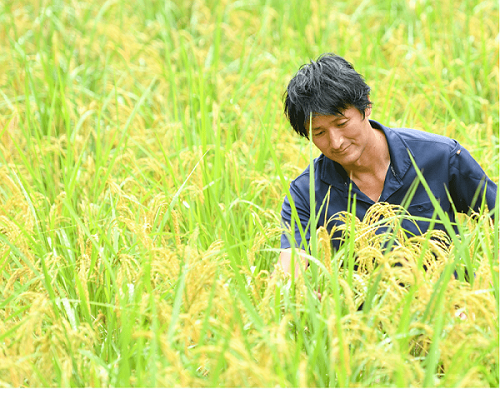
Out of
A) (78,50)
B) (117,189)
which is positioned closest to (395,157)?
(117,189)

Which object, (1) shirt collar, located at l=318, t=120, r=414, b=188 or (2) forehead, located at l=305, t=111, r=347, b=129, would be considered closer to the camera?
(2) forehead, located at l=305, t=111, r=347, b=129

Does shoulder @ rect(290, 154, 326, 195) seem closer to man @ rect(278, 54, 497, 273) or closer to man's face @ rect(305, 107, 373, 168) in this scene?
man @ rect(278, 54, 497, 273)

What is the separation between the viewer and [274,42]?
4.80 meters

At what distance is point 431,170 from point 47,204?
71.6 inches

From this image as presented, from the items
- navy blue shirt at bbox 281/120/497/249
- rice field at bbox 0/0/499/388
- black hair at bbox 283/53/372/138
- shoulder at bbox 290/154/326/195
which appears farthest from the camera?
shoulder at bbox 290/154/326/195

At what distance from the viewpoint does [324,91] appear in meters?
1.85

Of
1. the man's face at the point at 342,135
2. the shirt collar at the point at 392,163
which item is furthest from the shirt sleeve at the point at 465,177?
the man's face at the point at 342,135

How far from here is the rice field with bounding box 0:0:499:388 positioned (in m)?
1.28

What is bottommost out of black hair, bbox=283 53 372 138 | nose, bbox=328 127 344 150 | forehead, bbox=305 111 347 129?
nose, bbox=328 127 344 150

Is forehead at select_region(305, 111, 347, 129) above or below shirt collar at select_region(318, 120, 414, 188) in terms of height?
above

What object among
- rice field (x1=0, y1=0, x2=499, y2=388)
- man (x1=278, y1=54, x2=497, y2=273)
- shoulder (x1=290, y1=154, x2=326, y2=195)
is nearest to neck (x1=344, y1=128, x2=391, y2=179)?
man (x1=278, y1=54, x2=497, y2=273)

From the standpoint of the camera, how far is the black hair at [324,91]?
184 centimetres

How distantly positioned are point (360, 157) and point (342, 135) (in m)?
0.16

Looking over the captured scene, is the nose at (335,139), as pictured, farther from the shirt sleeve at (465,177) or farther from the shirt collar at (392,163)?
the shirt sleeve at (465,177)
